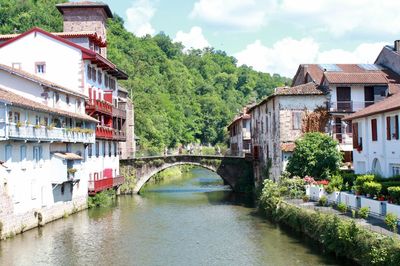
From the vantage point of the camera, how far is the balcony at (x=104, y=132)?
181 feet

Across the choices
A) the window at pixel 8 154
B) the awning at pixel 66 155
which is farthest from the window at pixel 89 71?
the window at pixel 8 154

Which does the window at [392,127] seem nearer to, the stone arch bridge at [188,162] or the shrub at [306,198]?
the shrub at [306,198]

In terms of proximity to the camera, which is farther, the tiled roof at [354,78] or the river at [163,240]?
the tiled roof at [354,78]

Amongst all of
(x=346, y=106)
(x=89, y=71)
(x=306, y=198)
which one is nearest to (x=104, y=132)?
(x=89, y=71)

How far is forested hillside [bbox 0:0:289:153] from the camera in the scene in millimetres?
108375

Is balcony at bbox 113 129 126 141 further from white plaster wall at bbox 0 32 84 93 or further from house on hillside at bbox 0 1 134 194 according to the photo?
white plaster wall at bbox 0 32 84 93

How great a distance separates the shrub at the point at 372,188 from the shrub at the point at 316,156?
12.9 meters

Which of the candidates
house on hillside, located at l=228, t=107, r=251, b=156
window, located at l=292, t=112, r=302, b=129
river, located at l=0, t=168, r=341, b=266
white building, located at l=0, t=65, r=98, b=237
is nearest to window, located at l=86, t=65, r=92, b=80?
white building, located at l=0, t=65, r=98, b=237

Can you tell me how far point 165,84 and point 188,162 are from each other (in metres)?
80.9

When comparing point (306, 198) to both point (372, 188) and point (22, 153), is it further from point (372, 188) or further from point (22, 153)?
point (22, 153)

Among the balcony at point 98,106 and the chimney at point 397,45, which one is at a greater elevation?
the chimney at point 397,45

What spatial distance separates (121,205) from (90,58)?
555 inches

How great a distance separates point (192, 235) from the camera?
121 ft

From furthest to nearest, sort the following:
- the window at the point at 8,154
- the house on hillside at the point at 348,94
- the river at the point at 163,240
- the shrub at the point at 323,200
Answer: the house on hillside at the point at 348,94
the shrub at the point at 323,200
the window at the point at 8,154
the river at the point at 163,240
